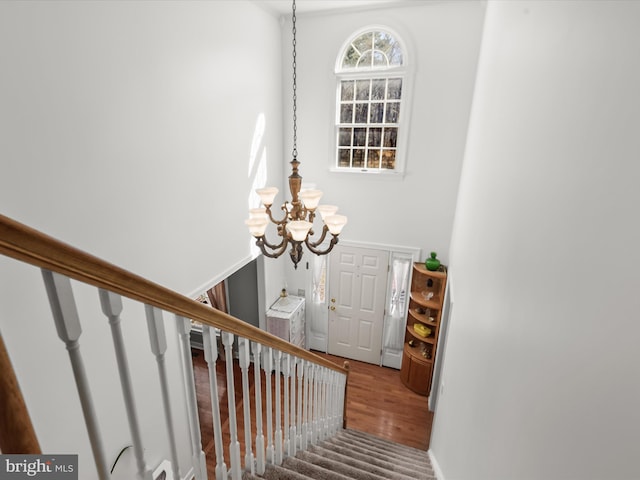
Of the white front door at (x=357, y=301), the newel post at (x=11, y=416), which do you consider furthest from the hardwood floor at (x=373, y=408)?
the newel post at (x=11, y=416)

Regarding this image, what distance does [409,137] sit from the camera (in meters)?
4.74

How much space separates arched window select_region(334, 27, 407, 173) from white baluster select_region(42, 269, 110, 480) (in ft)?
15.2

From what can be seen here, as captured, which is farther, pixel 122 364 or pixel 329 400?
pixel 329 400

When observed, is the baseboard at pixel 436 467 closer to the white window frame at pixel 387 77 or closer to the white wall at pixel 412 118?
the white wall at pixel 412 118

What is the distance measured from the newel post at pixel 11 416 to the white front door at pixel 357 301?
16.3 ft

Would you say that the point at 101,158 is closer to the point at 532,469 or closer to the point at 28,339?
the point at 28,339

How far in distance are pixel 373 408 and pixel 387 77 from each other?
4661mm

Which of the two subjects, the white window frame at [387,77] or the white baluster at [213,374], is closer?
the white baluster at [213,374]

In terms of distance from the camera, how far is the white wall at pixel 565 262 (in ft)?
2.25

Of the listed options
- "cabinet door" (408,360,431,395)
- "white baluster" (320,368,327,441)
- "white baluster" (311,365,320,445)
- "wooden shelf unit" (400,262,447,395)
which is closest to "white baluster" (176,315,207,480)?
"white baluster" (311,365,320,445)

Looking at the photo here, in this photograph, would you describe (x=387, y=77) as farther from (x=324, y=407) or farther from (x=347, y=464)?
(x=347, y=464)

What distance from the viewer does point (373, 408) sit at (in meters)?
4.93

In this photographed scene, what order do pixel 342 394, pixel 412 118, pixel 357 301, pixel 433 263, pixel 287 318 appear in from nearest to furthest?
pixel 342 394, pixel 412 118, pixel 433 263, pixel 287 318, pixel 357 301

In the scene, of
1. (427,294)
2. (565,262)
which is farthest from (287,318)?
(565,262)
